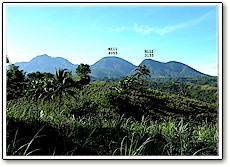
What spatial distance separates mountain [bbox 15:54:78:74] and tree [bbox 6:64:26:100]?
54 mm

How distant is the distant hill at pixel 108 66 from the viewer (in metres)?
3.21

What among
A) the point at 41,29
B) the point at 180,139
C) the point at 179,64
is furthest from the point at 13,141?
the point at 179,64

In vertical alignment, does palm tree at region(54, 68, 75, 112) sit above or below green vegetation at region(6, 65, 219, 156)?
above

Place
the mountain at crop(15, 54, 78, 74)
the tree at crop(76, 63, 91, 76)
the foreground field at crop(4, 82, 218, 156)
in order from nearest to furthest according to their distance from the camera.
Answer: the foreground field at crop(4, 82, 218, 156)
the mountain at crop(15, 54, 78, 74)
the tree at crop(76, 63, 91, 76)

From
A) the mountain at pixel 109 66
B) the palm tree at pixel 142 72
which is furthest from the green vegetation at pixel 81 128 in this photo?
the mountain at pixel 109 66

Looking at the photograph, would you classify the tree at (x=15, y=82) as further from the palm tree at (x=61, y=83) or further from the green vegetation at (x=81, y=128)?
the palm tree at (x=61, y=83)

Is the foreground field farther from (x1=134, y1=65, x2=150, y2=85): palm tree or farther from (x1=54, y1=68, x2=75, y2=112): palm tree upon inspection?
(x1=134, y1=65, x2=150, y2=85): palm tree

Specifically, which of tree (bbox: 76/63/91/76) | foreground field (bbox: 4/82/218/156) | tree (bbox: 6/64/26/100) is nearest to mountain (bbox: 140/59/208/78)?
foreground field (bbox: 4/82/218/156)

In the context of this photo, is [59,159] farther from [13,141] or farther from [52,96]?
[52,96]

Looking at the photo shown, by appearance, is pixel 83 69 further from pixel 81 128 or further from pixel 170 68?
pixel 170 68

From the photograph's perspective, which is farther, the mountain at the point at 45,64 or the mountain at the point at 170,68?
the mountain at the point at 170,68

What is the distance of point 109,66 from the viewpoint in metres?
3.06

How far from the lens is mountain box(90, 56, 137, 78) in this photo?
10.5 ft

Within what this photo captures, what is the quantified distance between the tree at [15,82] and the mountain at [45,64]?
54 mm
